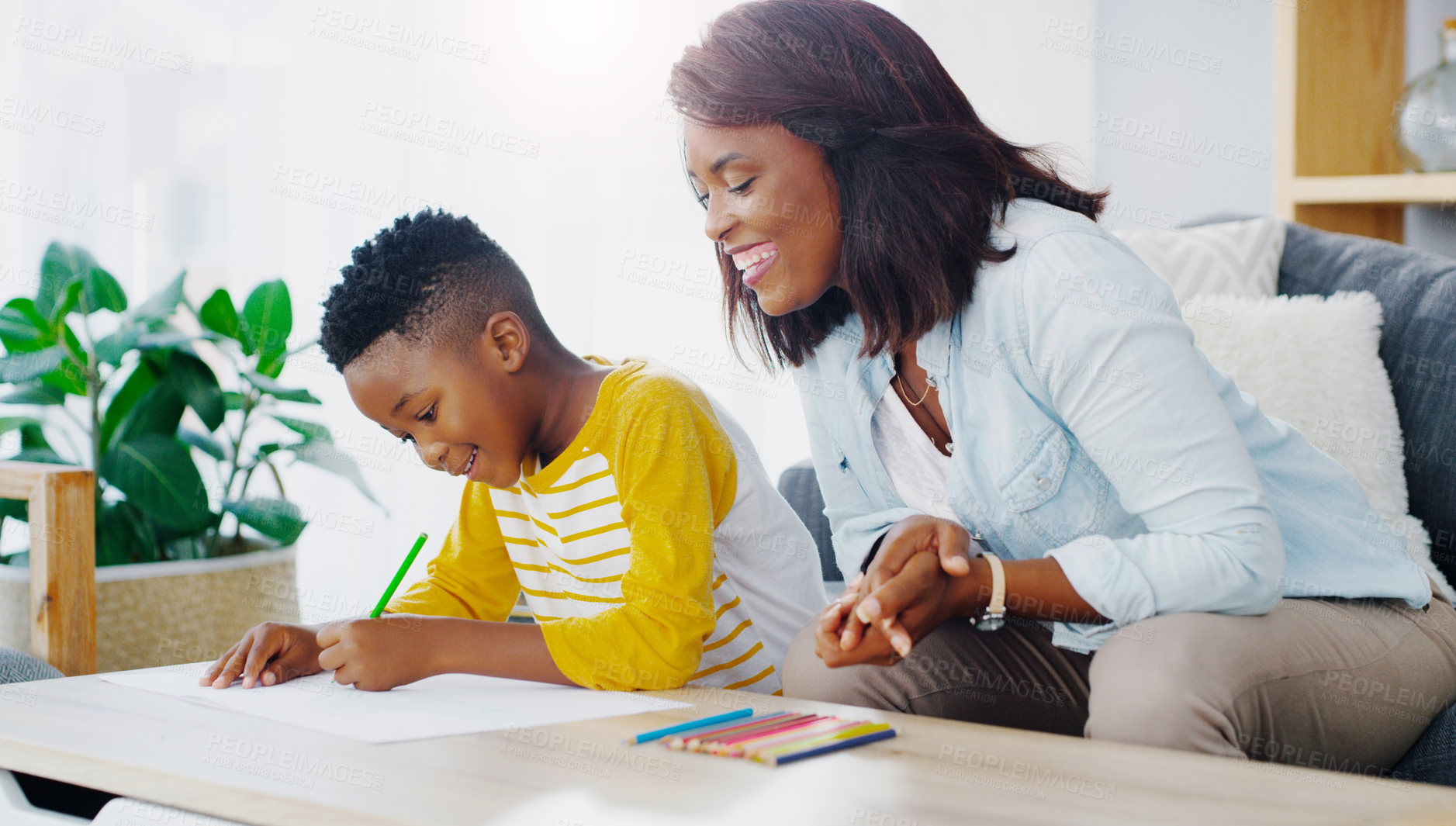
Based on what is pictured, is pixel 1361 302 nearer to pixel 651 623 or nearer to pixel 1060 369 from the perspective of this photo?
pixel 1060 369

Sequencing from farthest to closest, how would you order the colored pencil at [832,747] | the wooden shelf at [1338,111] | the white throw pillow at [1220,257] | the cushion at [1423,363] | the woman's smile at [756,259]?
the wooden shelf at [1338,111] → the white throw pillow at [1220,257] → the cushion at [1423,363] → the woman's smile at [756,259] → the colored pencil at [832,747]

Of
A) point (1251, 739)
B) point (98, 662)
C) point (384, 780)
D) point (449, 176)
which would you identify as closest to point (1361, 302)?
point (1251, 739)

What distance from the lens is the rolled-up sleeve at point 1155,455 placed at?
0.93m

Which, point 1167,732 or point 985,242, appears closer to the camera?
point 1167,732

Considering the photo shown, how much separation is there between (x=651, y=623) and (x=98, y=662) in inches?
41.9

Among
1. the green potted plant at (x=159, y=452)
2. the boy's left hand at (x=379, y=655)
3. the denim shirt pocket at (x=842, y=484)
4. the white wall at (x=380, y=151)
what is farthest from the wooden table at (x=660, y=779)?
the white wall at (x=380, y=151)

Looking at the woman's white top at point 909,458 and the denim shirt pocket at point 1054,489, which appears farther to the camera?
the woman's white top at point 909,458

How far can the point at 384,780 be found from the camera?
2.40ft

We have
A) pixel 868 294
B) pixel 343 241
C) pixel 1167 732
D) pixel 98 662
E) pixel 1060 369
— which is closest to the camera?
pixel 1167 732

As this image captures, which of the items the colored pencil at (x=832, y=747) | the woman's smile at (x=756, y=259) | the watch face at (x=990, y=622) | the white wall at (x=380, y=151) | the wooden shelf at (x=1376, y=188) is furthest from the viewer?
the white wall at (x=380, y=151)

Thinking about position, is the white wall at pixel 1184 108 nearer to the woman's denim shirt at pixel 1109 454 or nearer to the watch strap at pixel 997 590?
the woman's denim shirt at pixel 1109 454

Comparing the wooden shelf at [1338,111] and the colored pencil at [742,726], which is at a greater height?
the wooden shelf at [1338,111]

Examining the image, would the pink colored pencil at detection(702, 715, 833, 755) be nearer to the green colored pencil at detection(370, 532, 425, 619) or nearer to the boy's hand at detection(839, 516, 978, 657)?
the boy's hand at detection(839, 516, 978, 657)

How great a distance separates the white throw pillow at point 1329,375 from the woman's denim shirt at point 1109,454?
345mm
